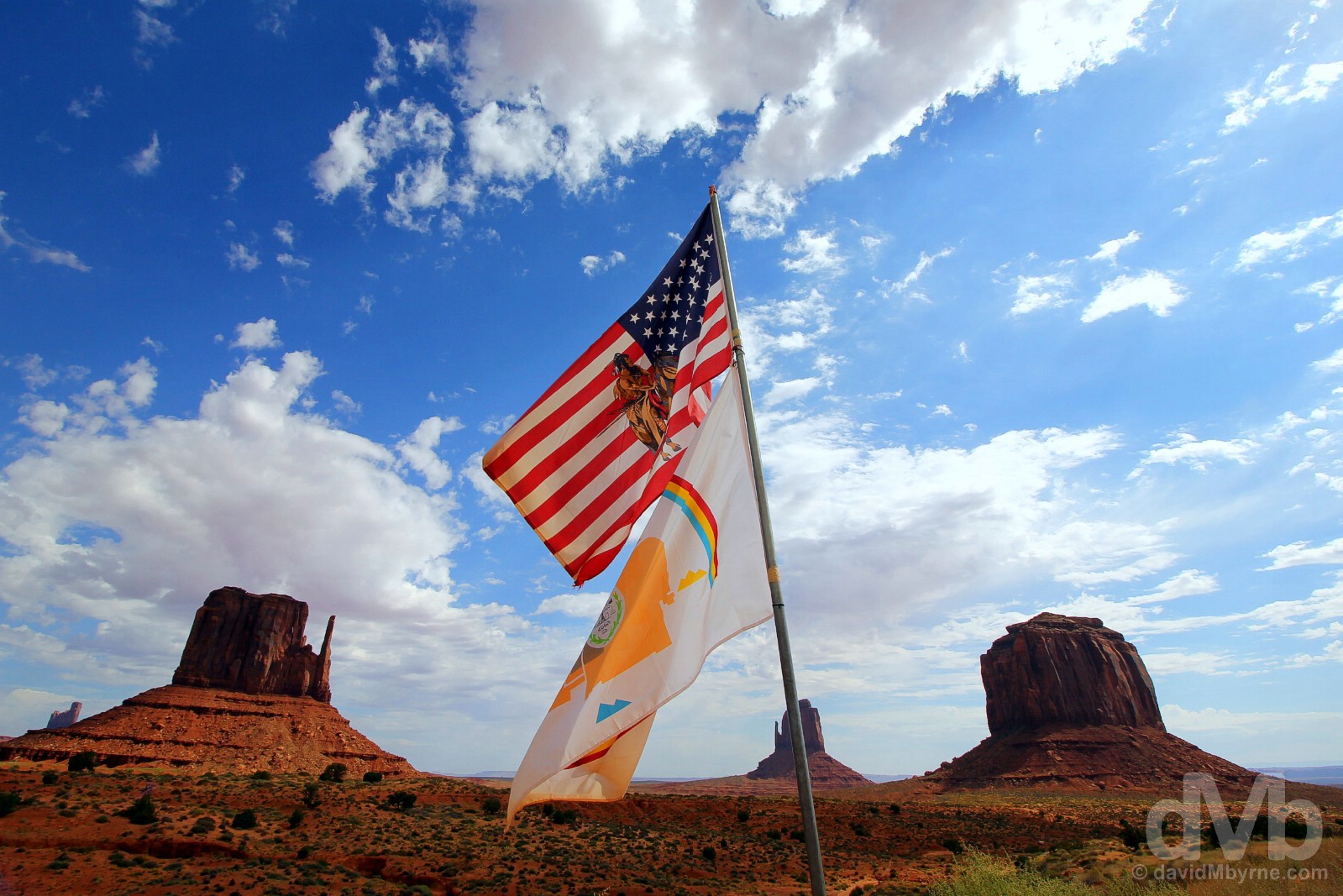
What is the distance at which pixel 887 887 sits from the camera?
2341 cm

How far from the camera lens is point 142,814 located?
30766mm

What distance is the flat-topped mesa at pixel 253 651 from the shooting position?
9681 centimetres

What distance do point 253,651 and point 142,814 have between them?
81.6 meters

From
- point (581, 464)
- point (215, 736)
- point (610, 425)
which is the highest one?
point (215, 736)

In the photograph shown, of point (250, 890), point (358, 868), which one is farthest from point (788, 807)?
point (250, 890)

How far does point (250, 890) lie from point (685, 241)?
28.2m

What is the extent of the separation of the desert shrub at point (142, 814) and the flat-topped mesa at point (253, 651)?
250 feet

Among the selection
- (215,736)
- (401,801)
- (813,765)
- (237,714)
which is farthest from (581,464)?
(813,765)

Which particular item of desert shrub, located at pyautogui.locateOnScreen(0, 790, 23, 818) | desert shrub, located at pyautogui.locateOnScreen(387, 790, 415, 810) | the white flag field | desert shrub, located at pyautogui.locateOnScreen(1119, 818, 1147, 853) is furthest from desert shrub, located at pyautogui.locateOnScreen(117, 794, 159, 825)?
desert shrub, located at pyautogui.locateOnScreen(1119, 818, 1147, 853)

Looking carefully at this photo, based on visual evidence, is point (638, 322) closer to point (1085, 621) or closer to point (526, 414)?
point (526, 414)

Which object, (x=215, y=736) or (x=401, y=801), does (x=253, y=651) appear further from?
(x=401, y=801)

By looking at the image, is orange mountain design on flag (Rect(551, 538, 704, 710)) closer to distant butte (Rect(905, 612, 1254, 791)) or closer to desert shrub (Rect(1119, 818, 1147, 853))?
desert shrub (Rect(1119, 818, 1147, 853))
